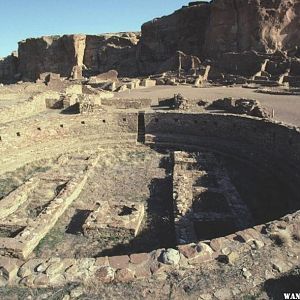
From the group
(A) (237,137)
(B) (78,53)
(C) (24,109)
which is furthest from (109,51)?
(A) (237,137)

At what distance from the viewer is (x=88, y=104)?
62.2 ft

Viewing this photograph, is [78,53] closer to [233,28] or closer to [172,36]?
[172,36]

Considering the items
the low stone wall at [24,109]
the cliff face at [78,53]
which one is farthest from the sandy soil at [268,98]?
the cliff face at [78,53]

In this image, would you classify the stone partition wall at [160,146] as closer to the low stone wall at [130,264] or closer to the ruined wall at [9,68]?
the low stone wall at [130,264]

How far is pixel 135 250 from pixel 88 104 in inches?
455

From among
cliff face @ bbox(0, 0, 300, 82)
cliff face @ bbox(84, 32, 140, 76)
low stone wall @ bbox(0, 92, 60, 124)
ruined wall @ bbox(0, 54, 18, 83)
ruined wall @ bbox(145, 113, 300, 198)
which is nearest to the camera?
ruined wall @ bbox(145, 113, 300, 198)

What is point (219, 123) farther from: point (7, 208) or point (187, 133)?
point (7, 208)

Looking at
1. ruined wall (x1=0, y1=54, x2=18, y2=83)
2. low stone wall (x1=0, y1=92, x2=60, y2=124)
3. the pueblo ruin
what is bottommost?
the pueblo ruin

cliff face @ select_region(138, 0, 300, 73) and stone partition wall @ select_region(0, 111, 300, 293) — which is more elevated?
cliff face @ select_region(138, 0, 300, 73)

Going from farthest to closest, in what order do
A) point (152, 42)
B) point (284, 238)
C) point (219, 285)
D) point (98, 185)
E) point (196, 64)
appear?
point (152, 42)
point (196, 64)
point (98, 185)
point (284, 238)
point (219, 285)

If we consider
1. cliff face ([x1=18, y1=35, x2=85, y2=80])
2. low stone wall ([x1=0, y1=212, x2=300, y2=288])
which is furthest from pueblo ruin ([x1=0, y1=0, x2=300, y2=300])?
cliff face ([x1=18, y1=35, x2=85, y2=80])

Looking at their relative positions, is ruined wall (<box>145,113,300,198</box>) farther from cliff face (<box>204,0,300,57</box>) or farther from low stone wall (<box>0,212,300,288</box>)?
cliff face (<box>204,0,300,57</box>)

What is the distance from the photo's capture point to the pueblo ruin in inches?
227

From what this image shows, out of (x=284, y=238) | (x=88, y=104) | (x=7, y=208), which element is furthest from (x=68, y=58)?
(x=284, y=238)
